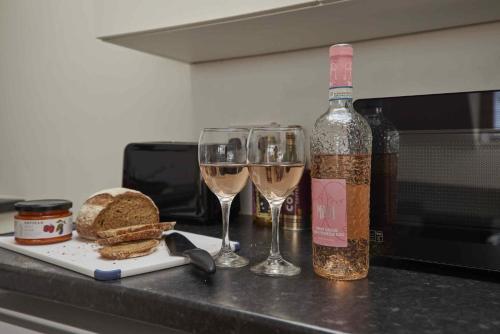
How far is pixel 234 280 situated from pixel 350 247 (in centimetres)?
17

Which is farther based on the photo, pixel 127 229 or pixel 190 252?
pixel 127 229

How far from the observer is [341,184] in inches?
24.5

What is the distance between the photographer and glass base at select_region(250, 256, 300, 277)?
2.18 ft

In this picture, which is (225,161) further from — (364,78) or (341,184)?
(364,78)

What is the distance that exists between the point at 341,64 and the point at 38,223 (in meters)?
0.61

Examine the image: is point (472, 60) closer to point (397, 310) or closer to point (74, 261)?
point (397, 310)

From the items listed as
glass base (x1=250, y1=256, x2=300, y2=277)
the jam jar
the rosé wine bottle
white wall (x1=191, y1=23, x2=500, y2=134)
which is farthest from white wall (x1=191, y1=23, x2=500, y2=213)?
the jam jar

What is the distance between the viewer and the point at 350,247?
24.7 inches

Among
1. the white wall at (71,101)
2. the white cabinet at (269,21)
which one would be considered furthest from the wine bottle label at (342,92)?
the white wall at (71,101)

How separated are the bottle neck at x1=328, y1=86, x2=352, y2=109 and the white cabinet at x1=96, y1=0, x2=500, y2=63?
229 mm

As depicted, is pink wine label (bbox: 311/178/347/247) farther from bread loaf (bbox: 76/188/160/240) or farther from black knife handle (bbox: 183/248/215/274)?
bread loaf (bbox: 76/188/160/240)

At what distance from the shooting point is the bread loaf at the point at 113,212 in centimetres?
87

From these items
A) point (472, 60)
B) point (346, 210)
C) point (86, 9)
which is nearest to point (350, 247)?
point (346, 210)

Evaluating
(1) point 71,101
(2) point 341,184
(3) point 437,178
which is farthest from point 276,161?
(1) point 71,101
